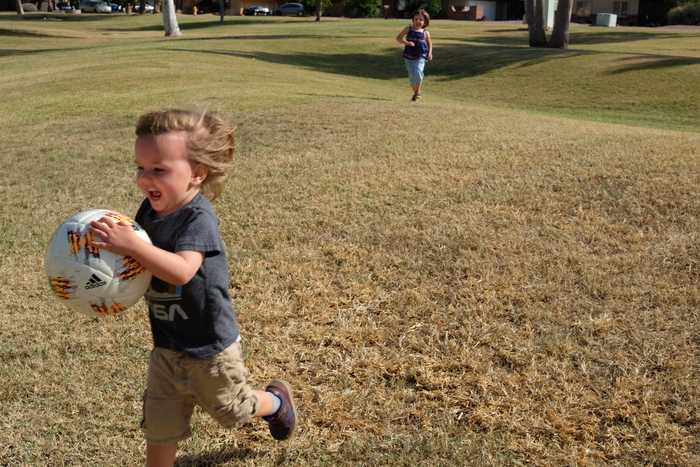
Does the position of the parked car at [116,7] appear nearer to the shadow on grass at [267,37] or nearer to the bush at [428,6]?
the bush at [428,6]

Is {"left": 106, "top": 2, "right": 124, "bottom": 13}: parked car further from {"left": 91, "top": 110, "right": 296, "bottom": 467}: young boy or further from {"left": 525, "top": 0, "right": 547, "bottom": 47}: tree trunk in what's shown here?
{"left": 91, "top": 110, "right": 296, "bottom": 467}: young boy

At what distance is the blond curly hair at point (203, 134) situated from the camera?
253 cm

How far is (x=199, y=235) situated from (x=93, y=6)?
78.5 meters

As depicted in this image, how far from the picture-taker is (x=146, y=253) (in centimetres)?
238

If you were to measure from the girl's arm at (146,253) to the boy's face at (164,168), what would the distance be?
159 millimetres

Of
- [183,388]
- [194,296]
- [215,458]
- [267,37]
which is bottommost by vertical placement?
[215,458]

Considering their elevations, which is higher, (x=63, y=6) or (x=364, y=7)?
(x=63, y=6)

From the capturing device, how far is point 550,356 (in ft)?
13.0

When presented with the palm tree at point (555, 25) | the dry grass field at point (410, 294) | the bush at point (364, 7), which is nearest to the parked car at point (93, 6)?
the bush at point (364, 7)

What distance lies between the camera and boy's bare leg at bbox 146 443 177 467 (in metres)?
2.79

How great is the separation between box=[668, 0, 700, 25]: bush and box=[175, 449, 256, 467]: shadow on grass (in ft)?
189

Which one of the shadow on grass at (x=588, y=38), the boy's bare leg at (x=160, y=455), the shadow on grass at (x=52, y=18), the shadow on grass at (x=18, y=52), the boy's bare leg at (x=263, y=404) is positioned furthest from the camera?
the shadow on grass at (x=52, y=18)

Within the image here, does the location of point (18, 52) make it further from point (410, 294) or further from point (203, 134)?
point (203, 134)

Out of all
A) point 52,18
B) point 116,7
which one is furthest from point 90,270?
point 116,7
